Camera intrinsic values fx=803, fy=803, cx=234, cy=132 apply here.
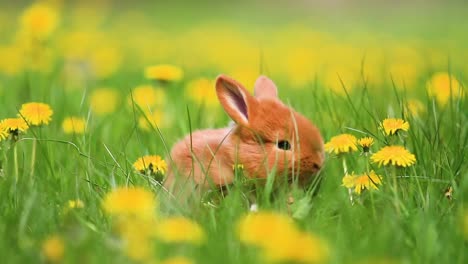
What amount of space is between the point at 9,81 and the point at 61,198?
261cm

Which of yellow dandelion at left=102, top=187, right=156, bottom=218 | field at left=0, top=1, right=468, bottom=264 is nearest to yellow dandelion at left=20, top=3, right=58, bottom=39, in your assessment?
field at left=0, top=1, right=468, bottom=264

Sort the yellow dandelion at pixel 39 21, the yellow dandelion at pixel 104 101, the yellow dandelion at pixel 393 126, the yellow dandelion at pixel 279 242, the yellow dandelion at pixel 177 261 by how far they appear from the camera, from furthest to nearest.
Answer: the yellow dandelion at pixel 39 21 < the yellow dandelion at pixel 104 101 < the yellow dandelion at pixel 393 126 < the yellow dandelion at pixel 177 261 < the yellow dandelion at pixel 279 242

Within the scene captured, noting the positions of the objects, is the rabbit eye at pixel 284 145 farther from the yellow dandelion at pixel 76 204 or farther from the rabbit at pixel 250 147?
the yellow dandelion at pixel 76 204

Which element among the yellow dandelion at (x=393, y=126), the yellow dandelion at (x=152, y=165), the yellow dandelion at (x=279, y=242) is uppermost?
the yellow dandelion at (x=393, y=126)

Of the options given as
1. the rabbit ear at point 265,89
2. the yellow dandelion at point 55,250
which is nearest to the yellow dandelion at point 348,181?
the rabbit ear at point 265,89

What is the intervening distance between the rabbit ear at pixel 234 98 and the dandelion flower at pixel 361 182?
1.46ft

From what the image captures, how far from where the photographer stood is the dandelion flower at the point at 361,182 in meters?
2.48

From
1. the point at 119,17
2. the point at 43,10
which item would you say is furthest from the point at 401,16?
the point at 43,10

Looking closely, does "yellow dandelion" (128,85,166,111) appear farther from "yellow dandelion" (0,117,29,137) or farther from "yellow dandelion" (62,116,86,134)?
"yellow dandelion" (0,117,29,137)

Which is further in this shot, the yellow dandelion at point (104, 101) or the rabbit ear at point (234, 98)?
the yellow dandelion at point (104, 101)

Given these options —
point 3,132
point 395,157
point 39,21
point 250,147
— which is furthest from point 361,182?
point 39,21

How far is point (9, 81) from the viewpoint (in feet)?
16.1

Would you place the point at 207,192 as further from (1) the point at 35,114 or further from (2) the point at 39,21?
(2) the point at 39,21

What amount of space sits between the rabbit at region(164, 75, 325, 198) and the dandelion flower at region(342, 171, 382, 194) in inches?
7.2
